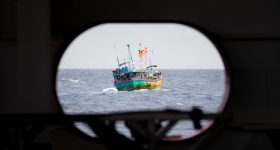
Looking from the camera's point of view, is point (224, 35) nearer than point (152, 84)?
Yes

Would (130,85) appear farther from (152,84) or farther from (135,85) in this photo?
(152,84)

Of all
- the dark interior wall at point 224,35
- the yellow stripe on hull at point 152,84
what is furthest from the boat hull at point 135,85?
the dark interior wall at point 224,35

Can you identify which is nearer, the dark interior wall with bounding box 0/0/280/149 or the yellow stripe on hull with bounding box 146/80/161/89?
the dark interior wall with bounding box 0/0/280/149

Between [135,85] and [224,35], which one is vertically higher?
[224,35]

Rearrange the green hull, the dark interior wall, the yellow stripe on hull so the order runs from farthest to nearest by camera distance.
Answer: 1. the yellow stripe on hull
2. the green hull
3. the dark interior wall

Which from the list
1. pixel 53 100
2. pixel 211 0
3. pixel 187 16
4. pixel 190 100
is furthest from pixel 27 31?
pixel 190 100

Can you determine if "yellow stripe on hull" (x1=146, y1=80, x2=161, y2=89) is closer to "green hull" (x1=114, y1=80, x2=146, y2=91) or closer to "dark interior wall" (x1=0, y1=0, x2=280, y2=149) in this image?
"green hull" (x1=114, y1=80, x2=146, y2=91)

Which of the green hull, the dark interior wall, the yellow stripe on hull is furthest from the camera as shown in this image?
the yellow stripe on hull

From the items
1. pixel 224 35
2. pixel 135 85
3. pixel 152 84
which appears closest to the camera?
pixel 224 35

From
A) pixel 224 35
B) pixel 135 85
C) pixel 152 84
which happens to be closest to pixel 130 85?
pixel 135 85

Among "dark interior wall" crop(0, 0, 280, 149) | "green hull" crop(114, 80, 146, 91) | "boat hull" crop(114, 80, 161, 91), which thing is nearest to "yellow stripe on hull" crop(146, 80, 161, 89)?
"boat hull" crop(114, 80, 161, 91)

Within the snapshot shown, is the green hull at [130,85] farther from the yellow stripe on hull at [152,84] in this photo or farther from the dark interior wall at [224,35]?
the dark interior wall at [224,35]

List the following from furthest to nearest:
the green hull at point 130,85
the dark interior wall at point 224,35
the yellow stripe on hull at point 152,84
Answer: the yellow stripe on hull at point 152,84 < the green hull at point 130,85 < the dark interior wall at point 224,35

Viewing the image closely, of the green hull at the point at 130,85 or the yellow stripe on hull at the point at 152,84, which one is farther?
the yellow stripe on hull at the point at 152,84
